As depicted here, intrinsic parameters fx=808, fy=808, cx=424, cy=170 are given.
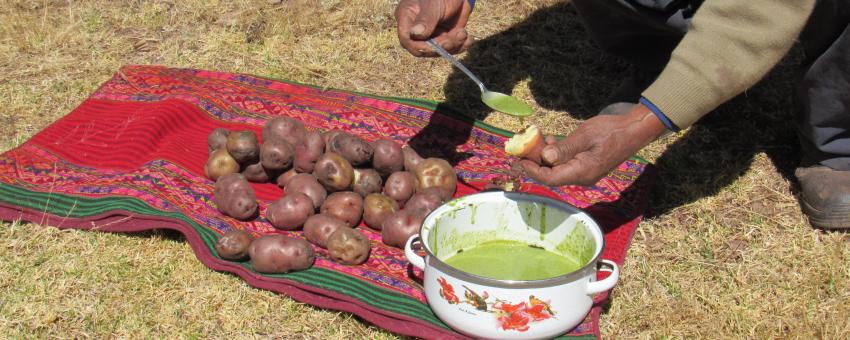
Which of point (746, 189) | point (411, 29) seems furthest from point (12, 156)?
point (746, 189)

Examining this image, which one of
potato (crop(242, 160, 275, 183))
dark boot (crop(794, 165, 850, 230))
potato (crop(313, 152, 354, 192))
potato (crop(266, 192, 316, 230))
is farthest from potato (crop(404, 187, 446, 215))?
dark boot (crop(794, 165, 850, 230))

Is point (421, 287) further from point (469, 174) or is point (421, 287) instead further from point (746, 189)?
point (746, 189)

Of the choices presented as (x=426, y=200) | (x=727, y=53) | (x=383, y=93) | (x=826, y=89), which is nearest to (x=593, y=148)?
(x=727, y=53)

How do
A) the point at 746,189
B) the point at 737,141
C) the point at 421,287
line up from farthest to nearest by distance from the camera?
1. the point at 737,141
2. the point at 746,189
3. the point at 421,287

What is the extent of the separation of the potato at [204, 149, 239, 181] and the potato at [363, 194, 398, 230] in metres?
0.70

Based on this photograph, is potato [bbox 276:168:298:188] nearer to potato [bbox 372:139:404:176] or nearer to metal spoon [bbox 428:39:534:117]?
potato [bbox 372:139:404:176]

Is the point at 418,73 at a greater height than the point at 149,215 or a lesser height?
lesser

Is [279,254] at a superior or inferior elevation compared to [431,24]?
inferior

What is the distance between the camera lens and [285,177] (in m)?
3.89

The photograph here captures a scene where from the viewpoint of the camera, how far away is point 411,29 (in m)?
3.41

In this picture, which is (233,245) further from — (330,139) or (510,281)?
(510,281)

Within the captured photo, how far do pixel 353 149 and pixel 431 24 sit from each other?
70 centimetres

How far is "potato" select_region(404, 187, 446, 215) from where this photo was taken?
3.47 m

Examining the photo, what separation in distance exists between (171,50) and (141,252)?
2.51m
